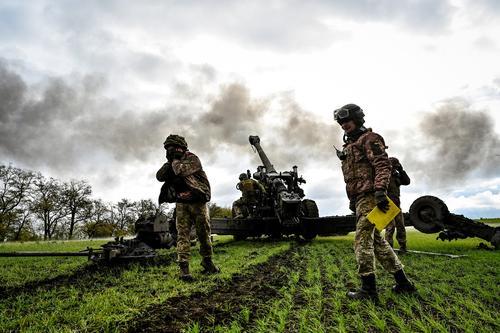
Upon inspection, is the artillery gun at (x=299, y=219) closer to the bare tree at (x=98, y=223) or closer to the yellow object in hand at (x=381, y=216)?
the yellow object in hand at (x=381, y=216)

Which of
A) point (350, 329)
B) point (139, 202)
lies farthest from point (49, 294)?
point (139, 202)

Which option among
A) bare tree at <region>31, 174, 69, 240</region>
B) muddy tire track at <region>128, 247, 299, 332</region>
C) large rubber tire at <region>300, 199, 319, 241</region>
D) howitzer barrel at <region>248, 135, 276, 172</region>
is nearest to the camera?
muddy tire track at <region>128, 247, 299, 332</region>

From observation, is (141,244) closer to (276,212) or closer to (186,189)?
(186,189)

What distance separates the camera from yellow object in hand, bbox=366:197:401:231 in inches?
115

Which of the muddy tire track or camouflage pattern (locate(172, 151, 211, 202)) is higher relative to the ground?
camouflage pattern (locate(172, 151, 211, 202))

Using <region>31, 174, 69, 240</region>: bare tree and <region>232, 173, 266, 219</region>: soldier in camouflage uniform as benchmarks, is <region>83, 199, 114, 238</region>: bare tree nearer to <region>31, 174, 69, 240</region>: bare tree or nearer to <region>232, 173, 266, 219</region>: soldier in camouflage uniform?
<region>31, 174, 69, 240</region>: bare tree

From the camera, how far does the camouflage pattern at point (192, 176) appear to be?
179 inches

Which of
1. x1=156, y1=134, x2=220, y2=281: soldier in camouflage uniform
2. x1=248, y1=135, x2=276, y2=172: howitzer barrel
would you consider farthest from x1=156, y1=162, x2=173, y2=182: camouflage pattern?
x1=248, y1=135, x2=276, y2=172: howitzer barrel

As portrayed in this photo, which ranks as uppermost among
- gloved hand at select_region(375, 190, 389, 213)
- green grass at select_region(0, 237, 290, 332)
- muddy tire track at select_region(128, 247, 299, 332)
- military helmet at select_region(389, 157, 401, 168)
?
military helmet at select_region(389, 157, 401, 168)

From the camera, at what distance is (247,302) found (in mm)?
2893

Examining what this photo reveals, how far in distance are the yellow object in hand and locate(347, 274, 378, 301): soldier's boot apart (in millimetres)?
491

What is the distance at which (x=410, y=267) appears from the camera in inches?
187

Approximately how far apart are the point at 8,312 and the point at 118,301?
865mm

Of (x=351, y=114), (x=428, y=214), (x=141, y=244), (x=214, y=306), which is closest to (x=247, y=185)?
(x=141, y=244)
